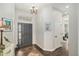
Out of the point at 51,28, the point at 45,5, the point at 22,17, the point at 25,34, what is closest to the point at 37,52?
the point at 25,34

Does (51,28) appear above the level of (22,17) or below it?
below

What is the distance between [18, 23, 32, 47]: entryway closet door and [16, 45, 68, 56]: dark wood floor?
85 mm

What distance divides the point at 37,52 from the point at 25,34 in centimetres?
37

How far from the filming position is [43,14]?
1541mm

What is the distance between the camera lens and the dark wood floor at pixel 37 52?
4.97ft

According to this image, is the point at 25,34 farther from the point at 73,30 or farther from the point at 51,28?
the point at 73,30

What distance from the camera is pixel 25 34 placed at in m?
1.52

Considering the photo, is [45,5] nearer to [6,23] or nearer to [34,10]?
[34,10]

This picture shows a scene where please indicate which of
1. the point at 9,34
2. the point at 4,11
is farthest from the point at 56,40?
the point at 4,11

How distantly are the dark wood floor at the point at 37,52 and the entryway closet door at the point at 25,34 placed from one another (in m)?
0.09

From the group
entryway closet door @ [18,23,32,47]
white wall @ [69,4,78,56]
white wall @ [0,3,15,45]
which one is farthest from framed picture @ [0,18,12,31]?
white wall @ [69,4,78,56]

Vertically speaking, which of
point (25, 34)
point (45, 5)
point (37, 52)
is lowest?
point (37, 52)

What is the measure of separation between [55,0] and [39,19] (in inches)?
17.1

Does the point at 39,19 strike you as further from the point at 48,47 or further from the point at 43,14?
the point at 48,47
